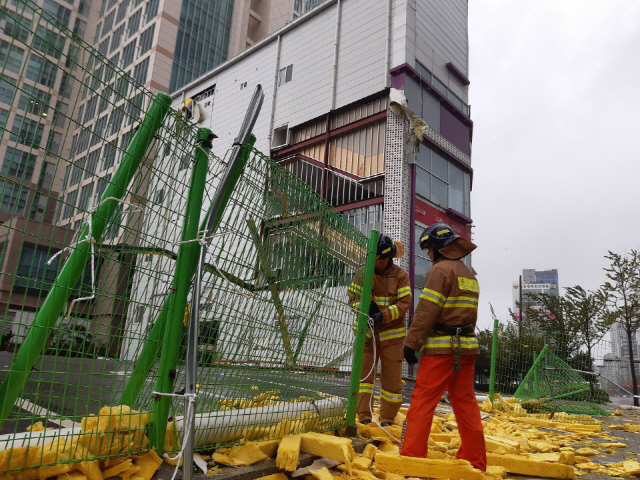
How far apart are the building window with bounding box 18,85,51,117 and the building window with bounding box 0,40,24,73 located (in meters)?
0.10

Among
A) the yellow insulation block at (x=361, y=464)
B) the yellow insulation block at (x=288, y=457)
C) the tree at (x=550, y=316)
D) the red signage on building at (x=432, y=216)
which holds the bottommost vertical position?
the yellow insulation block at (x=361, y=464)

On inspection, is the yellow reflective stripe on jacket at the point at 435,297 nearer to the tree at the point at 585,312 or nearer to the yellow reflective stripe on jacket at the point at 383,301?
the yellow reflective stripe on jacket at the point at 383,301

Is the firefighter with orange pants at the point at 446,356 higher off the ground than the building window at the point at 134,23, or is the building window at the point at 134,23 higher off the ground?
the building window at the point at 134,23

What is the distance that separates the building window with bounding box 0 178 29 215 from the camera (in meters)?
1.81

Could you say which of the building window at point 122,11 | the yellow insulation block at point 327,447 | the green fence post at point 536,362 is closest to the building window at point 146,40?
the building window at point 122,11

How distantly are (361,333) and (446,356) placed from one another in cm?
98

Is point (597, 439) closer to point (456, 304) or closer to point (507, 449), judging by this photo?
point (507, 449)

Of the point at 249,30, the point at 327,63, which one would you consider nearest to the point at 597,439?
the point at 327,63

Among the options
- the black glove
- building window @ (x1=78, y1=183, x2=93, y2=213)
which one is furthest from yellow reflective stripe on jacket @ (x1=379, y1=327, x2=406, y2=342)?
building window @ (x1=78, y1=183, x2=93, y2=213)

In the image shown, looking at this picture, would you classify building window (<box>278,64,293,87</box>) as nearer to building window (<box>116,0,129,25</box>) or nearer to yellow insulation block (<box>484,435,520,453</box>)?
yellow insulation block (<box>484,435,520,453</box>)

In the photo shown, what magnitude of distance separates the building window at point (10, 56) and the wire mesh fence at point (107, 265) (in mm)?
14

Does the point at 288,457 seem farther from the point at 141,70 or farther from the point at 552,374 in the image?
the point at 141,70

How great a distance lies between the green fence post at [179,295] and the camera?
237 cm

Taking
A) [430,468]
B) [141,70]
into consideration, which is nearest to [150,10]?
[141,70]
